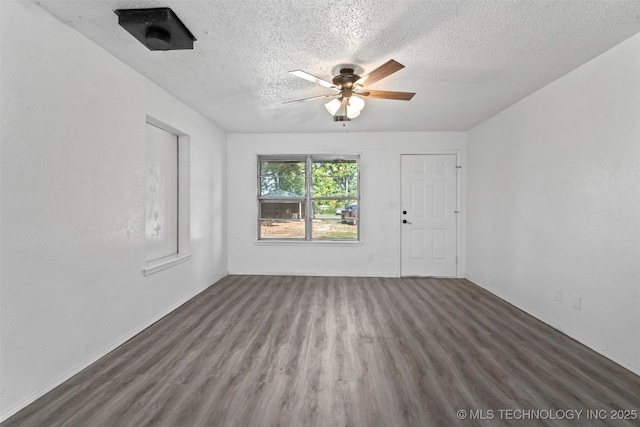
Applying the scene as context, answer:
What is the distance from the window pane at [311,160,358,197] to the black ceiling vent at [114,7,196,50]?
3105 mm

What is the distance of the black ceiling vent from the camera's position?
6.01 ft

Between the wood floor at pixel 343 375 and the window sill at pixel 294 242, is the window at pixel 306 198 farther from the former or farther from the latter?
the wood floor at pixel 343 375

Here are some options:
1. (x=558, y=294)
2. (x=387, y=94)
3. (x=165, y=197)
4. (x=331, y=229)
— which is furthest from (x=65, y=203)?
(x=558, y=294)

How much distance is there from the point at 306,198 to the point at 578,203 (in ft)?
11.6

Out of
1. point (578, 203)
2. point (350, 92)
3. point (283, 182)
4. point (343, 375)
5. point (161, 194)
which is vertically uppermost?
point (350, 92)

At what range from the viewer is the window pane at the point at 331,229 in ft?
16.5

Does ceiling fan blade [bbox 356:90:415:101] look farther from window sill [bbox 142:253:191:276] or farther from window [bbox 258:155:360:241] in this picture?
window sill [bbox 142:253:191:276]

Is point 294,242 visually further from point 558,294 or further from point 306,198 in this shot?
point 558,294

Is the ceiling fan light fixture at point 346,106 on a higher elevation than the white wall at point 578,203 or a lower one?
higher

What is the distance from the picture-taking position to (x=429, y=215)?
482cm

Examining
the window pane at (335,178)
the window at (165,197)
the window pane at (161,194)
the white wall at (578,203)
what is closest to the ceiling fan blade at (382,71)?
the white wall at (578,203)

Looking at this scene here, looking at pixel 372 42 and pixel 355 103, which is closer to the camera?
pixel 372 42

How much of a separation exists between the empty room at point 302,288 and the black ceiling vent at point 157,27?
0.05 feet

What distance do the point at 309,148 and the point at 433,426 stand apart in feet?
13.6
